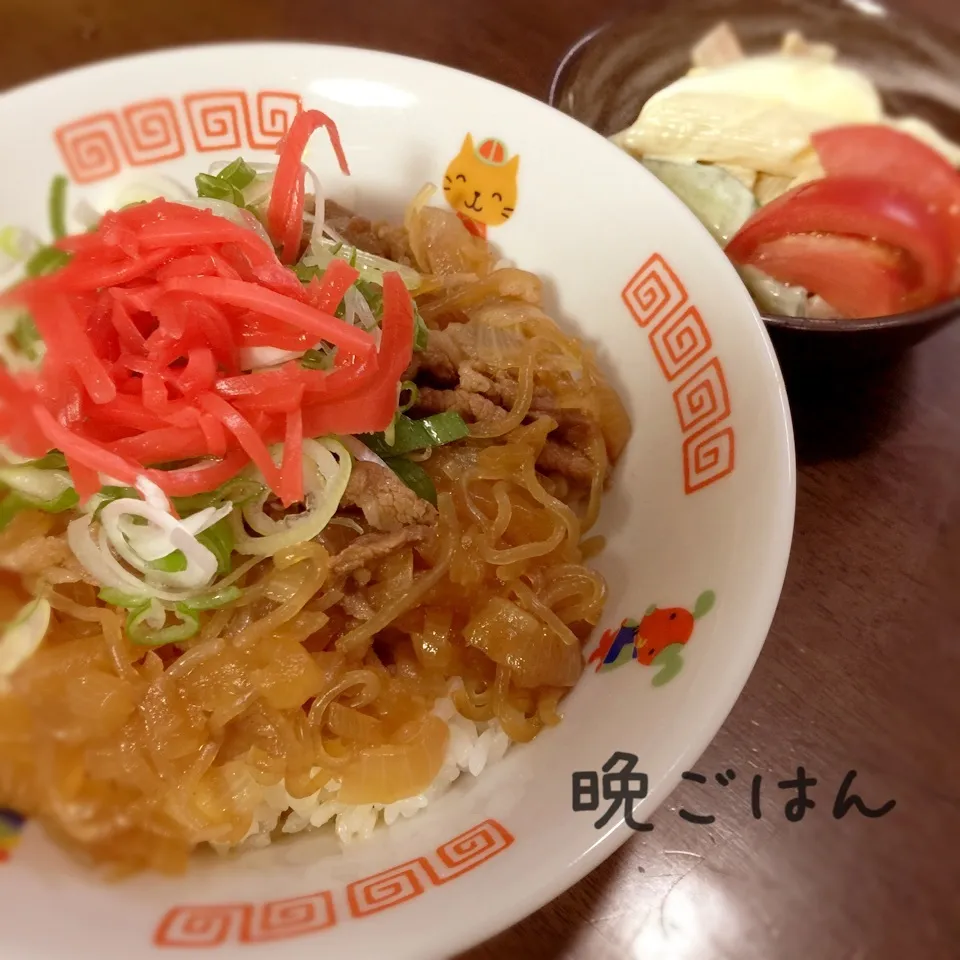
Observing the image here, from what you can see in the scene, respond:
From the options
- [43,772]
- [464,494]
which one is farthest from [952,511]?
[43,772]

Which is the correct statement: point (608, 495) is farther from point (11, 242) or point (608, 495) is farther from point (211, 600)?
point (11, 242)

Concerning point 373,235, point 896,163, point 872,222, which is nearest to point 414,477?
point 373,235

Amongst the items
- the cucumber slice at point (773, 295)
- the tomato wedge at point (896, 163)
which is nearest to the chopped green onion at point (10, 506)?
the cucumber slice at point (773, 295)

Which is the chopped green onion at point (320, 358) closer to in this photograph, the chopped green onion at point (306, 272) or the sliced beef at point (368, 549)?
the chopped green onion at point (306, 272)

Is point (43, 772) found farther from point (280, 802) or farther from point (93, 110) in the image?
point (93, 110)

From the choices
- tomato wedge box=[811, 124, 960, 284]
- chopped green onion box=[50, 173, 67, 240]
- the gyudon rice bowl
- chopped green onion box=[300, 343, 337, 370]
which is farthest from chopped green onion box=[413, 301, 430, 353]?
tomato wedge box=[811, 124, 960, 284]

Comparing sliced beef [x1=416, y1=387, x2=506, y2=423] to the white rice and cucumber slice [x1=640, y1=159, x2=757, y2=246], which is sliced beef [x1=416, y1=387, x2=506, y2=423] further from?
cucumber slice [x1=640, y1=159, x2=757, y2=246]
